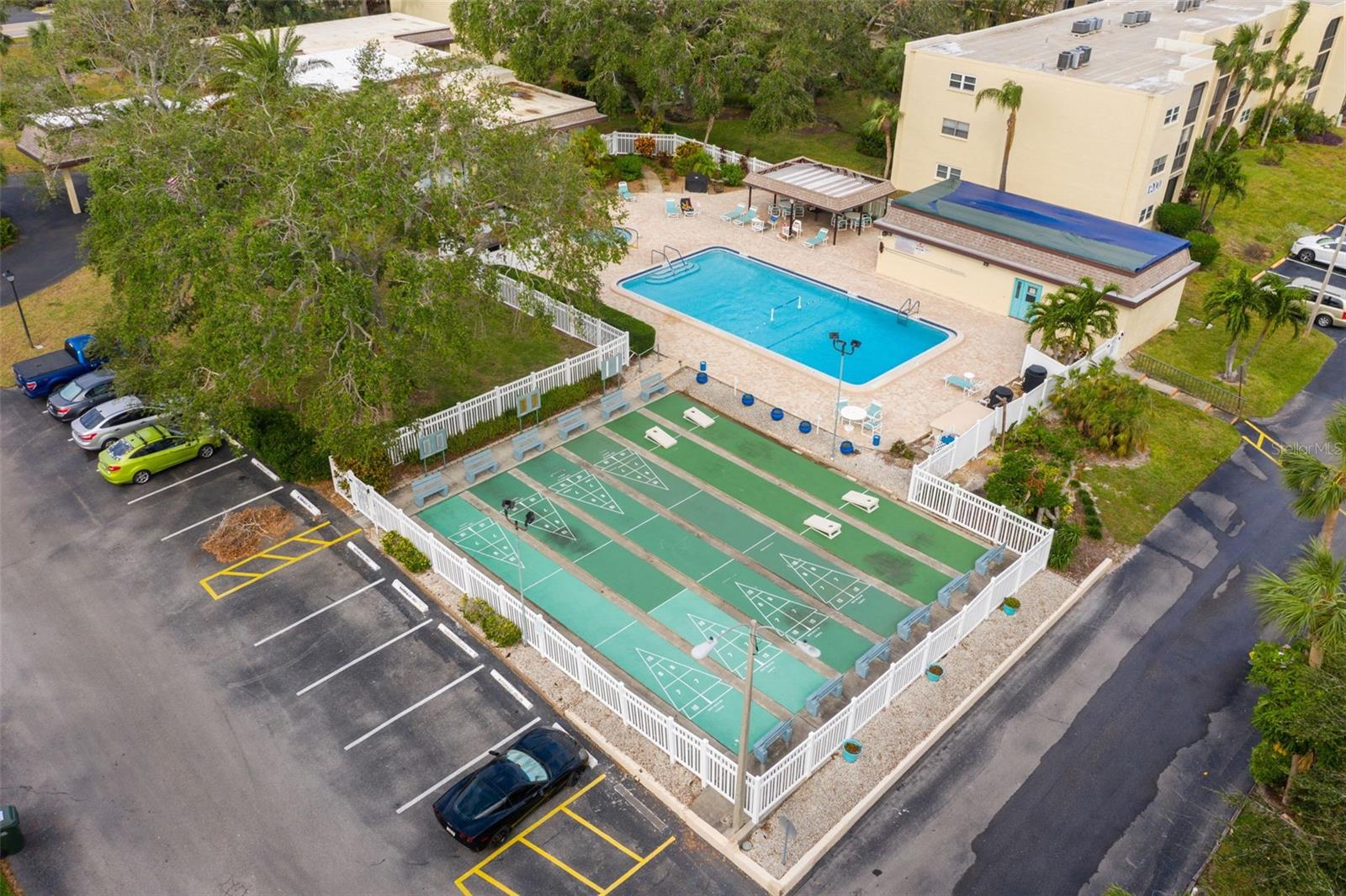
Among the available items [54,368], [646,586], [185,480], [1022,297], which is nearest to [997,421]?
[1022,297]

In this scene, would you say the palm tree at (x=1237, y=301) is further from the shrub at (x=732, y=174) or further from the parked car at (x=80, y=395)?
the parked car at (x=80, y=395)

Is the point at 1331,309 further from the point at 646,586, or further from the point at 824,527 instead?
the point at 646,586

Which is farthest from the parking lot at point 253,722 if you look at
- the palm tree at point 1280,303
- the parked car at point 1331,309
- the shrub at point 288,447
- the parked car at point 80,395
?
the parked car at point 1331,309

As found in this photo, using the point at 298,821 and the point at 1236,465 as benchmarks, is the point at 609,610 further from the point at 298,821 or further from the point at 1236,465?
the point at 1236,465

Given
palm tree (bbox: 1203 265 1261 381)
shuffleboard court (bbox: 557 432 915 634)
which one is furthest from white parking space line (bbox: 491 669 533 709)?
palm tree (bbox: 1203 265 1261 381)

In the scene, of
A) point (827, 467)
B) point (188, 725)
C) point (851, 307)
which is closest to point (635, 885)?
point (188, 725)

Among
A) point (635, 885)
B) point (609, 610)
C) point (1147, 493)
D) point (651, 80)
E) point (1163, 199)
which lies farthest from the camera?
point (651, 80)
